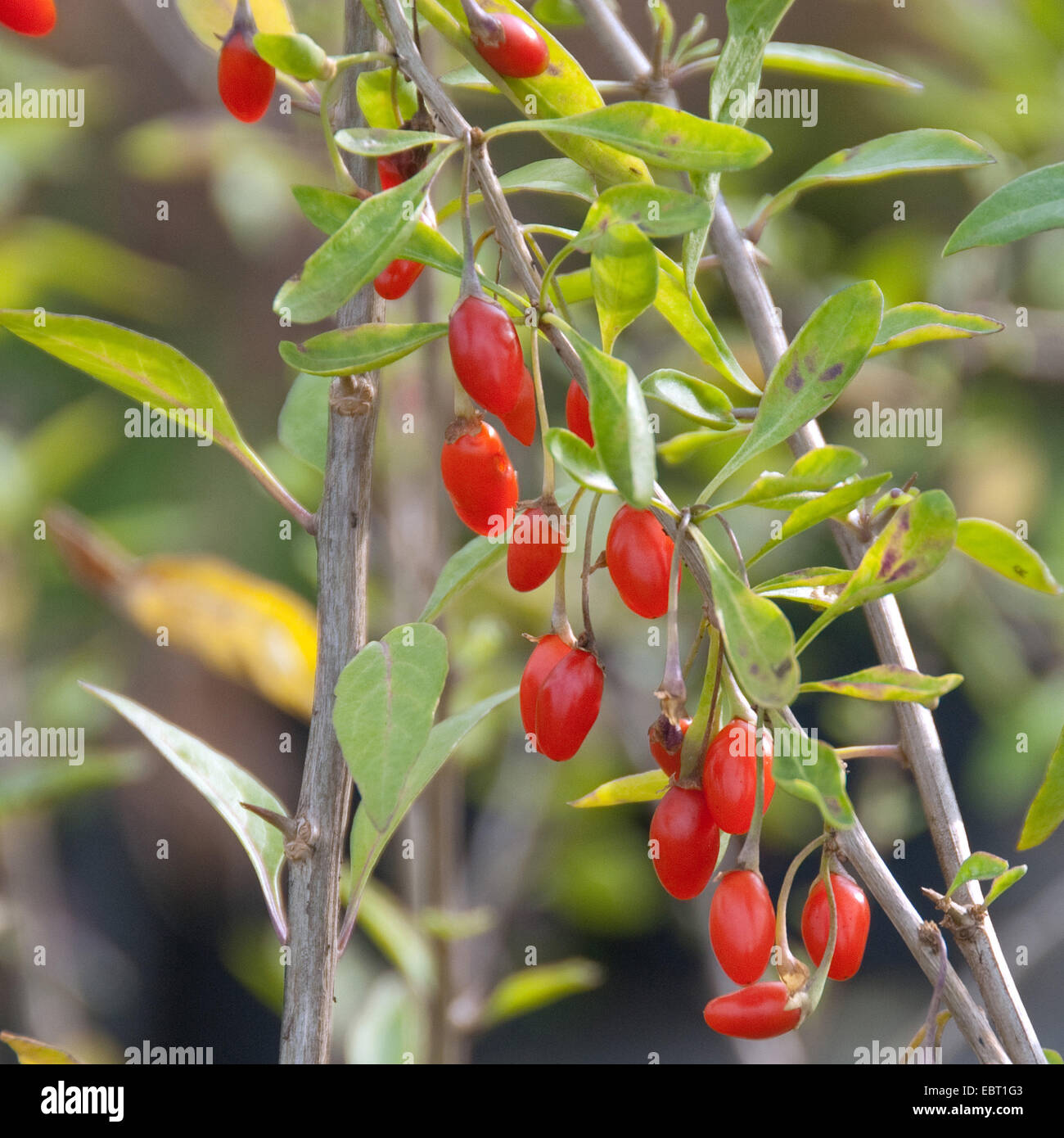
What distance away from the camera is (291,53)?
298 mm

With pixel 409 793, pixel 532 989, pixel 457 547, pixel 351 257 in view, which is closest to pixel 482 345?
pixel 351 257

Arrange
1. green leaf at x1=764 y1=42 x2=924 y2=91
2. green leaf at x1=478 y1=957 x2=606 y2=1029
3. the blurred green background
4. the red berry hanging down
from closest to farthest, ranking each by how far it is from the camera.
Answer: the red berry hanging down
green leaf at x1=764 y1=42 x2=924 y2=91
green leaf at x1=478 y1=957 x2=606 y2=1029
the blurred green background

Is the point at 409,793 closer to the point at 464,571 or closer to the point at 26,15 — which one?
the point at 464,571

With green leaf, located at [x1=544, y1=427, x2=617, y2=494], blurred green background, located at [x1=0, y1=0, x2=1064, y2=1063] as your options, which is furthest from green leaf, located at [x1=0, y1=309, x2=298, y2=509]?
blurred green background, located at [x1=0, y1=0, x2=1064, y2=1063]

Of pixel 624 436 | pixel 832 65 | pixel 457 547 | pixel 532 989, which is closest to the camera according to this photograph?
pixel 624 436

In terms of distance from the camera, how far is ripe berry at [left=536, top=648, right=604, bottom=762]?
1.08 ft

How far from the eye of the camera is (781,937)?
0.34 metres

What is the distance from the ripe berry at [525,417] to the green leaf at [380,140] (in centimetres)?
7

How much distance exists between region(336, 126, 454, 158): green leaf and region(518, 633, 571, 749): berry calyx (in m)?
0.15

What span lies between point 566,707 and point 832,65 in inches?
12.3

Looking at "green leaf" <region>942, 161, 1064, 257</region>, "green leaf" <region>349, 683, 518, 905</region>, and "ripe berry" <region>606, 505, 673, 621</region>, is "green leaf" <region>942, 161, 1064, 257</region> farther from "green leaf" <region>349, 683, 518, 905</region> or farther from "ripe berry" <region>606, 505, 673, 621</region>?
"green leaf" <region>349, 683, 518, 905</region>

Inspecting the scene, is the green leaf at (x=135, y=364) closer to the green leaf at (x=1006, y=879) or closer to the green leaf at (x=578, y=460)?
the green leaf at (x=578, y=460)

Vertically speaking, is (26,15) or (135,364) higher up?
(26,15)

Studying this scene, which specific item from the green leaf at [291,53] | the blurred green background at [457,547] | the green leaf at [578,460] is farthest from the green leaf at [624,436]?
the blurred green background at [457,547]
